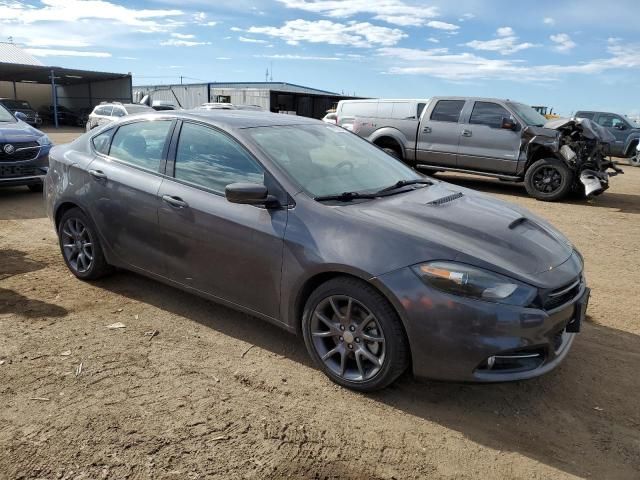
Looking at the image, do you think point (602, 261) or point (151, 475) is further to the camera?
point (602, 261)

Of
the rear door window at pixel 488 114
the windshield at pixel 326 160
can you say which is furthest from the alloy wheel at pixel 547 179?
the windshield at pixel 326 160

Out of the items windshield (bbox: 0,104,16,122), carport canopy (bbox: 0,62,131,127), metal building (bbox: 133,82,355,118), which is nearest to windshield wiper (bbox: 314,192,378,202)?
windshield (bbox: 0,104,16,122)

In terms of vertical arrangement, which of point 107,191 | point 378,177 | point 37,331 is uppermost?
point 378,177

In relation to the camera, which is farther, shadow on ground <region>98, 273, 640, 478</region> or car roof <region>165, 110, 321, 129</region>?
car roof <region>165, 110, 321, 129</region>

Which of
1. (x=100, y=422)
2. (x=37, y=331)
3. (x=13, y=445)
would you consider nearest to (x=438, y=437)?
(x=100, y=422)

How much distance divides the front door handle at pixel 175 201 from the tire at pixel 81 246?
3.29 ft

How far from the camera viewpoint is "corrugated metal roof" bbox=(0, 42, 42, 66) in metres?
39.8

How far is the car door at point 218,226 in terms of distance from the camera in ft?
10.5

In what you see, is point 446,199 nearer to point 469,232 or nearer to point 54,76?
point 469,232

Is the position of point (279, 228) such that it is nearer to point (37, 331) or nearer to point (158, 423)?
point (158, 423)

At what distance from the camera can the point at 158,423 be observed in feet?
8.80

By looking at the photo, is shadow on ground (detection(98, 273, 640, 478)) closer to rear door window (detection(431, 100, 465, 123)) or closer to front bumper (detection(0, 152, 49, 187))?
front bumper (detection(0, 152, 49, 187))

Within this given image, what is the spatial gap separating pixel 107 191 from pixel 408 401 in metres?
2.86

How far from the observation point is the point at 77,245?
4527 mm
